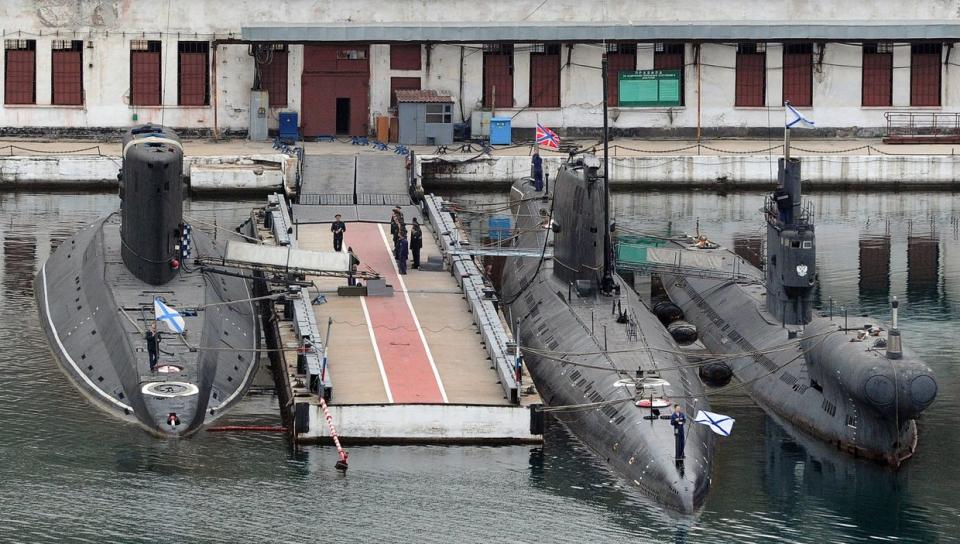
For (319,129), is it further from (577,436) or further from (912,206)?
(577,436)

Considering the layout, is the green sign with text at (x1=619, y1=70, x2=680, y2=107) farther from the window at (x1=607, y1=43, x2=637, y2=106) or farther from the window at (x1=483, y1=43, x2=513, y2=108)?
the window at (x1=483, y1=43, x2=513, y2=108)

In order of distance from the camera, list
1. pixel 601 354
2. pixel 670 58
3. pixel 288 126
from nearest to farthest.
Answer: pixel 601 354
pixel 288 126
pixel 670 58

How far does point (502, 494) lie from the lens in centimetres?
3553

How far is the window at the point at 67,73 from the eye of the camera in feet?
254

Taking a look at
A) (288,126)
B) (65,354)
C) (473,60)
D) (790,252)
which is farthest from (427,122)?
(790,252)

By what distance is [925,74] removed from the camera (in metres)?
80.6

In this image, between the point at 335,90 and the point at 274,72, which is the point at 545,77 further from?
the point at 274,72

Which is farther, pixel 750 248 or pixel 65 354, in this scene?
pixel 750 248

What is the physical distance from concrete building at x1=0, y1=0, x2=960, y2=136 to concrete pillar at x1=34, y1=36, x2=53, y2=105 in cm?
6

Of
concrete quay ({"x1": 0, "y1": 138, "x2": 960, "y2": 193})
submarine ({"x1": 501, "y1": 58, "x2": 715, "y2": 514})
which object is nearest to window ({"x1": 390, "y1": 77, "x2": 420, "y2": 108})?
concrete quay ({"x1": 0, "y1": 138, "x2": 960, "y2": 193})

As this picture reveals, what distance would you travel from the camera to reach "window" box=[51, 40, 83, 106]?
7731cm

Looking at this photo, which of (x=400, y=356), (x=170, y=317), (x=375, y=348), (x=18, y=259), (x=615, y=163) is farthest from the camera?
(x=615, y=163)

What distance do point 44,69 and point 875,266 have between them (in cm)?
3725

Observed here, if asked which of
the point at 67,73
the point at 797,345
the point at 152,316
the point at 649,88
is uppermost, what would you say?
the point at 67,73
